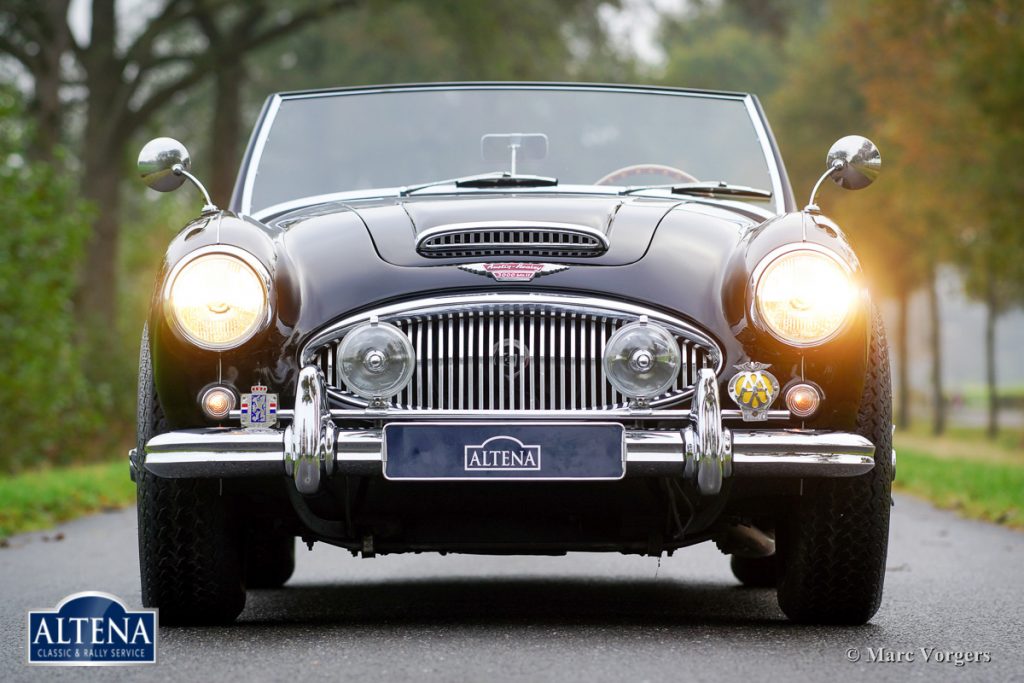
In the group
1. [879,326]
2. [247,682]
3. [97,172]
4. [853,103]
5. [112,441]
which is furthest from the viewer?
[853,103]

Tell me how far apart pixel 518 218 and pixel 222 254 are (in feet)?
2.77

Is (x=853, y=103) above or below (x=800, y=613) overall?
above

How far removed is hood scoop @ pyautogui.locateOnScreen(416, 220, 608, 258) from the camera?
4.51 m

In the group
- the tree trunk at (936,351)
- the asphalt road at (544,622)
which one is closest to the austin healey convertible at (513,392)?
the asphalt road at (544,622)

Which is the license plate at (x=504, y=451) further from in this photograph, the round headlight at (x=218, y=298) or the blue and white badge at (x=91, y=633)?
the blue and white badge at (x=91, y=633)

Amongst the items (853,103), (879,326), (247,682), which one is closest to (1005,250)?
(853,103)

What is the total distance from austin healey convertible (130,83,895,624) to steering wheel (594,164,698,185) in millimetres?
748

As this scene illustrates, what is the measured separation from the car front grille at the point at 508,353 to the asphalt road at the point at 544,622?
25.3 inches

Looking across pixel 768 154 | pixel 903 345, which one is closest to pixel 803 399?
pixel 768 154

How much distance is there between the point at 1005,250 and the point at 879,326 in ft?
56.9

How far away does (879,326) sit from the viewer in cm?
471

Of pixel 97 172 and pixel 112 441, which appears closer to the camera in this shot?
pixel 112 441

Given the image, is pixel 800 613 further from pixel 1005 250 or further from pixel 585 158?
pixel 1005 250

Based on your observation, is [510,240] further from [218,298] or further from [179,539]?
[179,539]
